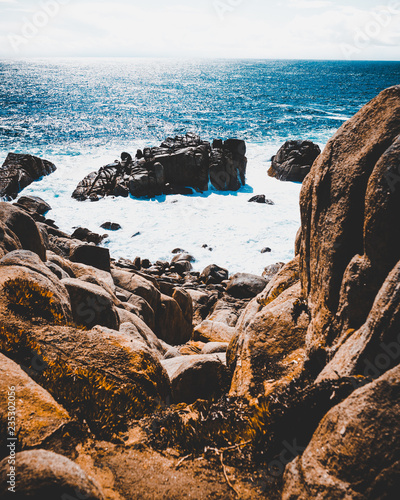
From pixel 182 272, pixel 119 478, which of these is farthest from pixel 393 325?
pixel 182 272

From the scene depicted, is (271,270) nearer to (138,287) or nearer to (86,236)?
(138,287)

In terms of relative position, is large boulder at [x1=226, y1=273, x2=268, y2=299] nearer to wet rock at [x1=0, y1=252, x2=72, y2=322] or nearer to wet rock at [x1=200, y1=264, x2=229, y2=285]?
wet rock at [x1=200, y1=264, x2=229, y2=285]

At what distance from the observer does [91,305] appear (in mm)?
9328

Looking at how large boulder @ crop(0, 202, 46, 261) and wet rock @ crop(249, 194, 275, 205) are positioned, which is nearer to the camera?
large boulder @ crop(0, 202, 46, 261)

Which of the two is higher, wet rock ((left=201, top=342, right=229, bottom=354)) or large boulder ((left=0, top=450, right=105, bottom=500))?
large boulder ((left=0, top=450, right=105, bottom=500))

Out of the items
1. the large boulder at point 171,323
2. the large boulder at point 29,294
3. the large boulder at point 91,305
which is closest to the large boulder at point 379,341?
the large boulder at point 29,294

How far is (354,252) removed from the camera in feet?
16.3

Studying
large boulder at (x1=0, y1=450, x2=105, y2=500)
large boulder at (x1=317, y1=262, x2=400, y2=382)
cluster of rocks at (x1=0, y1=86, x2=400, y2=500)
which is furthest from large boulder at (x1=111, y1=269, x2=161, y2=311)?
large boulder at (x1=0, y1=450, x2=105, y2=500)

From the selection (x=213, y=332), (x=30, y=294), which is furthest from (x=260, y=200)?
(x=30, y=294)

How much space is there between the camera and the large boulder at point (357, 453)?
302 cm

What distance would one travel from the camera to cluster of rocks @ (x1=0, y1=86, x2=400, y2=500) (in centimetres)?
328

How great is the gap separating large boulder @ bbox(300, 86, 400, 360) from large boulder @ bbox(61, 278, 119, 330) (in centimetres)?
570

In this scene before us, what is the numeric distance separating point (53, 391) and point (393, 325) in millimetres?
4929

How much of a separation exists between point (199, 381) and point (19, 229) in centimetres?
864
